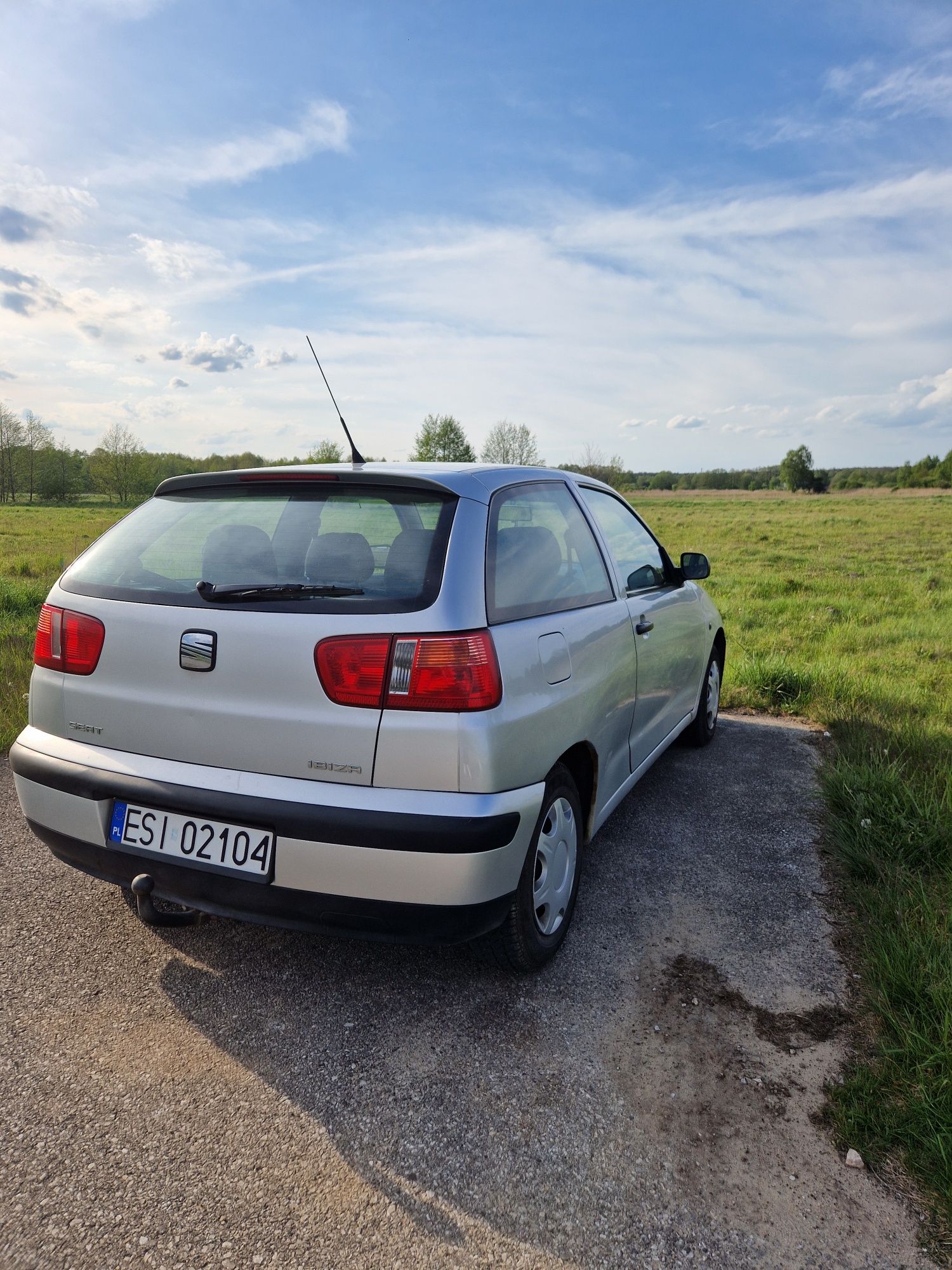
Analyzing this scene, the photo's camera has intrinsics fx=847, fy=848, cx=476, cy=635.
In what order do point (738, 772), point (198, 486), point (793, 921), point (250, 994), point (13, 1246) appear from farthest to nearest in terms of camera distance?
1. point (738, 772)
2. point (793, 921)
3. point (198, 486)
4. point (250, 994)
5. point (13, 1246)

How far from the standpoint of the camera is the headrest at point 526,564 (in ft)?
8.32

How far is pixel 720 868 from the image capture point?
3615 millimetres

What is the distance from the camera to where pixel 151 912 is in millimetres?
2449

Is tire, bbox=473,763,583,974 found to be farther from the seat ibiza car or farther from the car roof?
the car roof

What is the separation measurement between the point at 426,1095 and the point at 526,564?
154cm

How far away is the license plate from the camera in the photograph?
228 centimetres

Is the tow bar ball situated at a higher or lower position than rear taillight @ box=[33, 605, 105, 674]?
lower

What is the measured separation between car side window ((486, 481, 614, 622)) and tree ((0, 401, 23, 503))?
71507 mm

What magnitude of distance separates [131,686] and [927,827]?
10.6ft

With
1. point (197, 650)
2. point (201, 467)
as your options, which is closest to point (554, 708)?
point (197, 650)

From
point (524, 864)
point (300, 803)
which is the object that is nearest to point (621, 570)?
point (524, 864)

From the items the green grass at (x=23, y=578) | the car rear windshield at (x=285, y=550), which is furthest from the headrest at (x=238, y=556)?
the green grass at (x=23, y=578)

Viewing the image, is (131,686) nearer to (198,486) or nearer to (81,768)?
(81,768)

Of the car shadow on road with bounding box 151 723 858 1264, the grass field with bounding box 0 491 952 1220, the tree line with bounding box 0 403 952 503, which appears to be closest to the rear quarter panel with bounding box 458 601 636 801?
the car shadow on road with bounding box 151 723 858 1264
